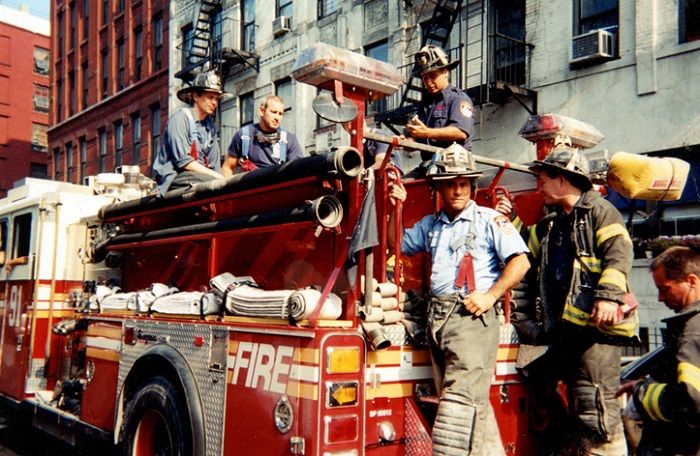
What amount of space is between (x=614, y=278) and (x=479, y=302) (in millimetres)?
751

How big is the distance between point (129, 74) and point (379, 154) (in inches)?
1101

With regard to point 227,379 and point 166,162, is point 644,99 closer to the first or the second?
point 166,162

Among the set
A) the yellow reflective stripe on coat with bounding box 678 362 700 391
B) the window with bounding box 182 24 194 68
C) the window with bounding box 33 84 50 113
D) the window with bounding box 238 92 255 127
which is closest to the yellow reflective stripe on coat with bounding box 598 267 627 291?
the yellow reflective stripe on coat with bounding box 678 362 700 391

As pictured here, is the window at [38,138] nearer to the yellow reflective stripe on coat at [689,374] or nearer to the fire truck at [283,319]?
the fire truck at [283,319]

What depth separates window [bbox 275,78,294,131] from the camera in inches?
830

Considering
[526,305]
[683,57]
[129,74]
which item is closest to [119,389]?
[526,305]

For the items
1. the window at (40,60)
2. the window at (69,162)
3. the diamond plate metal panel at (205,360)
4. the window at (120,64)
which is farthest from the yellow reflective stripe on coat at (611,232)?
the window at (40,60)

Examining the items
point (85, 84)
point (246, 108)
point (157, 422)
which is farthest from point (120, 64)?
point (157, 422)

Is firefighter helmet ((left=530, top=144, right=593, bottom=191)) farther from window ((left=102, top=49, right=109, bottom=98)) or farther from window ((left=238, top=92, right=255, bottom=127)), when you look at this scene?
window ((left=102, top=49, right=109, bottom=98))

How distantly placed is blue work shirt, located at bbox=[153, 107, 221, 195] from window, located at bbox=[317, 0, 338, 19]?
49.3 ft

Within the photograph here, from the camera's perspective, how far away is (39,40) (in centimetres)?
4762

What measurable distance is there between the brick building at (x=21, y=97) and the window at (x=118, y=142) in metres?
17.0

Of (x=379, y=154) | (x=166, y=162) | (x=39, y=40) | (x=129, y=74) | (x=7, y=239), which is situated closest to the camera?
(x=379, y=154)

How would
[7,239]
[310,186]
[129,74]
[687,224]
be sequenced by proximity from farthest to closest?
[129,74] → [687,224] → [7,239] → [310,186]
